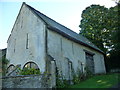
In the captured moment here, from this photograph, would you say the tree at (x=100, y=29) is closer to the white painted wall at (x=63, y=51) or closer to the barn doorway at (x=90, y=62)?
the barn doorway at (x=90, y=62)

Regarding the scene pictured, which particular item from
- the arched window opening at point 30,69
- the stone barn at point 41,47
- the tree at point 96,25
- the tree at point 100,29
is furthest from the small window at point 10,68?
the tree at point 96,25

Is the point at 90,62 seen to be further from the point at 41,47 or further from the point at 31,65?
the point at 31,65

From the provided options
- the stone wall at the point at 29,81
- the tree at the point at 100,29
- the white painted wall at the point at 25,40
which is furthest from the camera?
the tree at the point at 100,29

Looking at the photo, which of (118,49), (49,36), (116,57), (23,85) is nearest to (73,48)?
(49,36)

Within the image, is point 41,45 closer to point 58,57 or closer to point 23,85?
point 58,57

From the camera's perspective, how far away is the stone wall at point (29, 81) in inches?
402

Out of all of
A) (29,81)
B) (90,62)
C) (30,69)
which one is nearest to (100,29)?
(90,62)

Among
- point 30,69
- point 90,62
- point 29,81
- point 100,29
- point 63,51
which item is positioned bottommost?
point 29,81

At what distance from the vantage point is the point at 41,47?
42.7ft

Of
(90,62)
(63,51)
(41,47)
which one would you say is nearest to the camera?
(41,47)

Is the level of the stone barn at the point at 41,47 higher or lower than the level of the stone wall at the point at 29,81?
higher

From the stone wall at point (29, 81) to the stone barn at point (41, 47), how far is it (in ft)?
5.20

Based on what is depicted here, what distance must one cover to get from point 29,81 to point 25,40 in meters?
5.94

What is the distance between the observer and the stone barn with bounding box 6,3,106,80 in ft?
42.2
